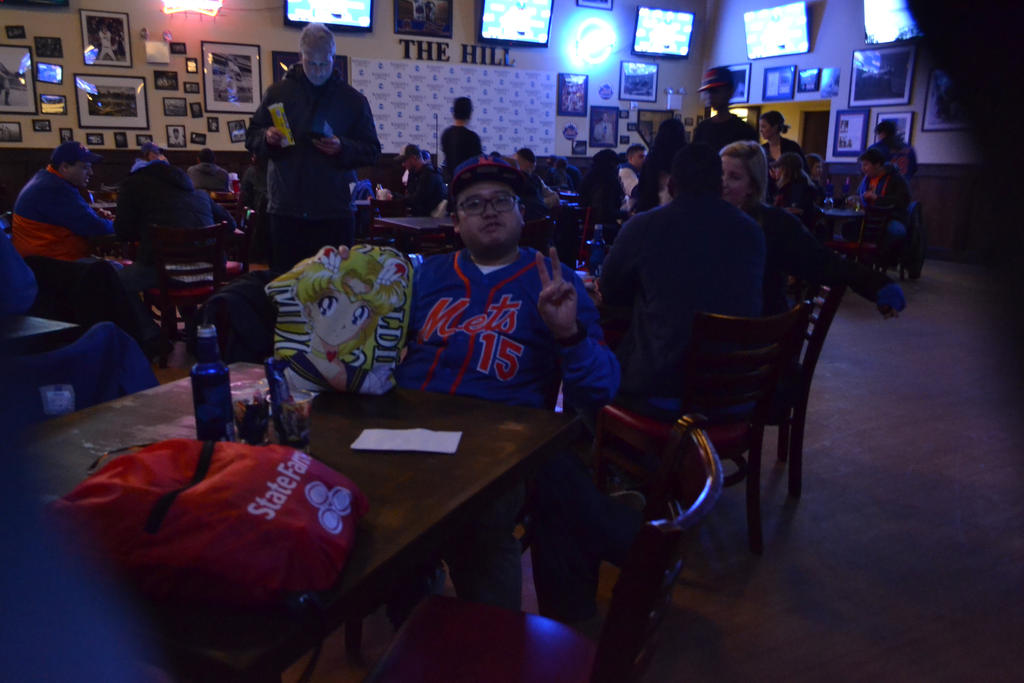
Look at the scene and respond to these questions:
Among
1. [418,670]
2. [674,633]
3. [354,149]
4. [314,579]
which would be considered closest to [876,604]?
[674,633]

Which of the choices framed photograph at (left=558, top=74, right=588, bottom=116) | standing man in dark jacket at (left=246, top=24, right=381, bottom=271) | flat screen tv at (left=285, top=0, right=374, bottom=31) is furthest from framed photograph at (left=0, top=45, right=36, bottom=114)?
framed photograph at (left=558, top=74, right=588, bottom=116)

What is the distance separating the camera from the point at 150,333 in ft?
11.2

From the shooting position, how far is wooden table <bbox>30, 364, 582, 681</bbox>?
2.72ft

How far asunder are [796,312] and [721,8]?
11.3m

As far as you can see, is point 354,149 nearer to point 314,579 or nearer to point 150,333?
point 150,333

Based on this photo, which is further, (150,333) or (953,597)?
(150,333)

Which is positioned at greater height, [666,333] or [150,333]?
[666,333]

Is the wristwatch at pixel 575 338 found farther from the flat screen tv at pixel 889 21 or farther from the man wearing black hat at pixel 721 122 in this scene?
the man wearing black hat at pixel 721 122

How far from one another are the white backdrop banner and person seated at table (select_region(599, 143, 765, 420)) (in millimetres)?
7934

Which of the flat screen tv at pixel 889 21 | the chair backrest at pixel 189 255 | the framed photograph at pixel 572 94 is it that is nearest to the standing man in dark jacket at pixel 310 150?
the chair backrest at pixel 189 255

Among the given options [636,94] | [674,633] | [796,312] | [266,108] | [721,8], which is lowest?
[674,633]

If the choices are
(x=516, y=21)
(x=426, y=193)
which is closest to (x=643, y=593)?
(x=426, y=193)

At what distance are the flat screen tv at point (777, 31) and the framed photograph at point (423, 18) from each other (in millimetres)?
4766

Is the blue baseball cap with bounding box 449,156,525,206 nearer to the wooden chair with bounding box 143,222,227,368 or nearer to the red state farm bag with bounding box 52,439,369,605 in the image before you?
the red state farm bag with bounding box 52,439,369,605
